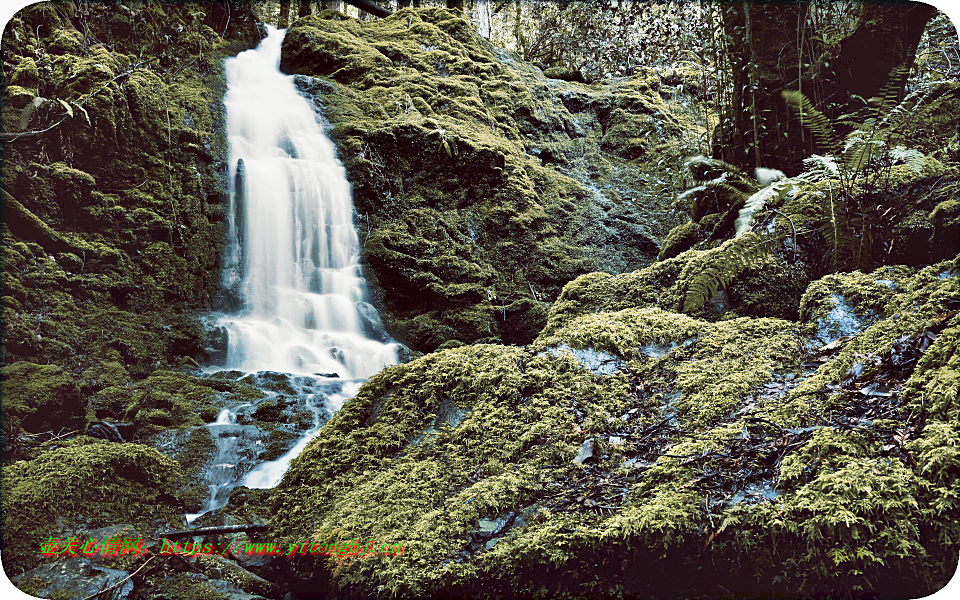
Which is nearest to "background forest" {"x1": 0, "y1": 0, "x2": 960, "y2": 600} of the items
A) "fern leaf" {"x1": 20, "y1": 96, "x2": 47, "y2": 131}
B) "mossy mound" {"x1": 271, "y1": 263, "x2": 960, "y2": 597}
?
"mossy mound" {"x1": 271, "y1": 263, "x2": 960, "y2": 597}

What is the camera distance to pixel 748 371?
2193 millimetres

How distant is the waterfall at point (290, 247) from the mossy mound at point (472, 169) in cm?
37

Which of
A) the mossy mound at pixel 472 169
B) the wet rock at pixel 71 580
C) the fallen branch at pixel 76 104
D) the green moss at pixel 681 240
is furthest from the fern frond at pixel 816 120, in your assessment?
the fallen branch at pixel 76 104

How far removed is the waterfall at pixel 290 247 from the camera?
6059mm

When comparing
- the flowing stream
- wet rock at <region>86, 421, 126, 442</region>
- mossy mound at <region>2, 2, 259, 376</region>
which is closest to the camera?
wet rock at <region>86, 421, 126, 442</region>

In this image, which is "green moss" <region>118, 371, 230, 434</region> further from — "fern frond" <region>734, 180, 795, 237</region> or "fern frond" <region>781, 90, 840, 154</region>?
"fern frond" <region>781, 90, 840, 154</region>

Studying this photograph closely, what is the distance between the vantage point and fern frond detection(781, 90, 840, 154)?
124 inches

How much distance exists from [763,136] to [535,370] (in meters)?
2.83

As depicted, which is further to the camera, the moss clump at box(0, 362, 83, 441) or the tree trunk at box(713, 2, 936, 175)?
the moss clump at box(0, 362, 83, 441)

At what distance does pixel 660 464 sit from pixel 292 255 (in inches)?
240

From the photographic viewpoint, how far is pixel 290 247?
272 inches

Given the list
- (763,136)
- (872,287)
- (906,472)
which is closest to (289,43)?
(763,136)

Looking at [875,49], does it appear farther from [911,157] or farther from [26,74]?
[26,74]

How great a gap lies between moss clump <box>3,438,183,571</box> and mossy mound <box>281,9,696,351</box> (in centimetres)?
382
